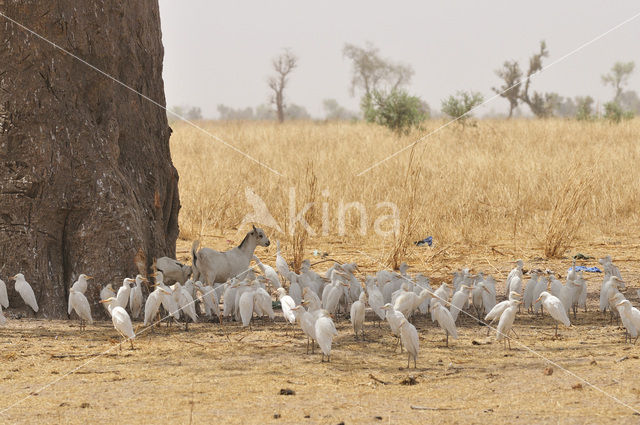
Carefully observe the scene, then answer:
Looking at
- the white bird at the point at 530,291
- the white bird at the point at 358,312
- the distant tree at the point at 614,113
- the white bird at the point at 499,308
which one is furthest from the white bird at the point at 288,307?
the distant tree at the point at 614,113

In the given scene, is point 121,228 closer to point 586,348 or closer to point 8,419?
point 8,419

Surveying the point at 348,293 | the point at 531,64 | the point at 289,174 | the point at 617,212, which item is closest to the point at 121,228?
the point at 348,293

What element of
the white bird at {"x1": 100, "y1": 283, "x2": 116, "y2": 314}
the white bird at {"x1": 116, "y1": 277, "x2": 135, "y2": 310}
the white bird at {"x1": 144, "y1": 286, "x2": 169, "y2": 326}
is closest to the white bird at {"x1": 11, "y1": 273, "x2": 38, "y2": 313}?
the white bird at {"x1": 100, "y1": 283, "x2": 116, "y2": 314}

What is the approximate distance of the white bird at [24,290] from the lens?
28.2ft

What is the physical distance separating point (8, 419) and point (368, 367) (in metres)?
2.88

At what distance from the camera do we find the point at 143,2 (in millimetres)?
10219

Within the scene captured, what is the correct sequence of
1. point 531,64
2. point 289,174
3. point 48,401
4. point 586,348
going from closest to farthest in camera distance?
1. point 48,401
2. point 586,348
3. point 289,174
4. point 531,64

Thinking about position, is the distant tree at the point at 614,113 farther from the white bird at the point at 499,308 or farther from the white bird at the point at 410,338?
the white bird at the point at 410,338

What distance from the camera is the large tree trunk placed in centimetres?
888

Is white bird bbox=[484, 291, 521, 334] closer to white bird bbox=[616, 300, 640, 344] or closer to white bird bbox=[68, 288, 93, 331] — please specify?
white bird bbox=[616, 300, 640, 344]

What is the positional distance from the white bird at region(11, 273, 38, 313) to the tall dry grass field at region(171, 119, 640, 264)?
523 centimetres

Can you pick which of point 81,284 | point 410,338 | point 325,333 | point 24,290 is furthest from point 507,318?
point 24,290

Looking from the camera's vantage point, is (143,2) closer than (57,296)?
No

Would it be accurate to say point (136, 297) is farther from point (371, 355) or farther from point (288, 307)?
point (371, 355)
